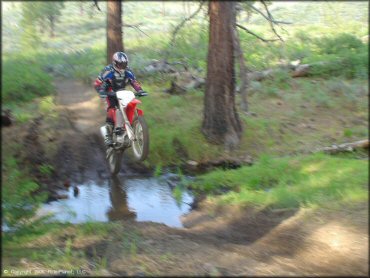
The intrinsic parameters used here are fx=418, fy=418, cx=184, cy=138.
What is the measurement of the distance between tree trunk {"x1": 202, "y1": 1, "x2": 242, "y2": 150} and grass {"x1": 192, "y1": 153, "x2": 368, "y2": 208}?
5.11 feet

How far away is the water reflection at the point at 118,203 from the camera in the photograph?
6316mm

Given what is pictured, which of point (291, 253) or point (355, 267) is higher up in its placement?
point (355, 267)

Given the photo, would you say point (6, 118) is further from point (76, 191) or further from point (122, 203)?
point (122, 203)

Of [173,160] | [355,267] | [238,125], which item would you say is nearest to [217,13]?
[238,125]

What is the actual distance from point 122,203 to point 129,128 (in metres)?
1.25

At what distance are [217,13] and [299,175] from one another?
13.8ft

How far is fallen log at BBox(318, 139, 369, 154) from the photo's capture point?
23.4ft

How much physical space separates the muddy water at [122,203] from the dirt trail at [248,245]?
1.53 feet

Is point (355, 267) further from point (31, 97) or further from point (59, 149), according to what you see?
point (31, 97)

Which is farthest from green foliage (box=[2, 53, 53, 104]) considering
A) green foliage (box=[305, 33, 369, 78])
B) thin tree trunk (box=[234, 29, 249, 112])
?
→ green foliage (box=[305, 33, 369, 78])

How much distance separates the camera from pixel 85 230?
503 cm

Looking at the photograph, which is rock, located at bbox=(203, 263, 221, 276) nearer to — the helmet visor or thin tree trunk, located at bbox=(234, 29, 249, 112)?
the helmet visor

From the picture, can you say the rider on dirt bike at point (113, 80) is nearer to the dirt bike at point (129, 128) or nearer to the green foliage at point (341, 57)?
the dirt bike at point (129, 128)

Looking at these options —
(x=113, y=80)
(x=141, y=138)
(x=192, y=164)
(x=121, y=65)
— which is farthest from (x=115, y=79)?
(x=192, y=164)
